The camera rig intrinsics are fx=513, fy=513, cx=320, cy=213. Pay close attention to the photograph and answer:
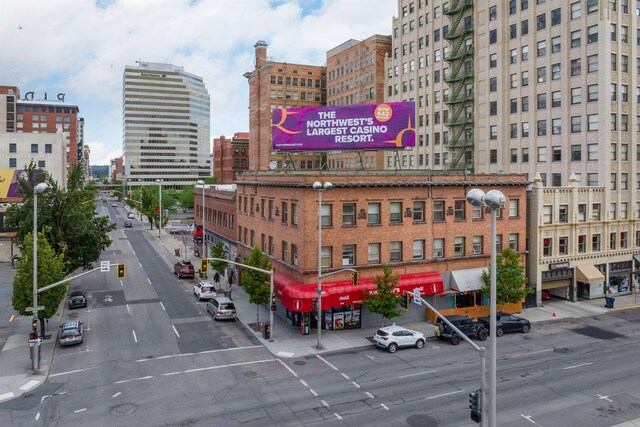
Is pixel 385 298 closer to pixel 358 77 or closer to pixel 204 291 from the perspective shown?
pixel 204 291

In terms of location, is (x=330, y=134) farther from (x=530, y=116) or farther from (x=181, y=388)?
(x=530, y=116)

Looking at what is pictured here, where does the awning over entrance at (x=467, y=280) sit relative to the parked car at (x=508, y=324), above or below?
above

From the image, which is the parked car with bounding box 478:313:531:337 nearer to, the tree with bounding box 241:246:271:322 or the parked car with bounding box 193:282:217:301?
the tree with bounding box 241:246:271:322

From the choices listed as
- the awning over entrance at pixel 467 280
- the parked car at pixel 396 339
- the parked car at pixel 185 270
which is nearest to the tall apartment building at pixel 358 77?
the parked car at pixel 185 270

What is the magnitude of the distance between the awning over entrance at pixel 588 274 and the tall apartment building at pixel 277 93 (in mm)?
67273

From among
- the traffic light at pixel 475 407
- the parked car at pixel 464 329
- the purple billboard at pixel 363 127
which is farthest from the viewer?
the purple billboard at pixel 363 127

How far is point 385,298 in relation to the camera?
3600cm

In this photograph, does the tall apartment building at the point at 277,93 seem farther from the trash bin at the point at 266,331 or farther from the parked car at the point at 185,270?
the trash bin at the point at 266,331

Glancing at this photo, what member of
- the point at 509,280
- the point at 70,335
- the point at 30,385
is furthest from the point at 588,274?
the point at 30,385

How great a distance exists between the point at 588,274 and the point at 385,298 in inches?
969

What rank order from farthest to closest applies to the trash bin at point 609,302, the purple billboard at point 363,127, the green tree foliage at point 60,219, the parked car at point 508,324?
the green tree foliage at point 60,219 → the trash bin at point 609,302 → the purple billboard at point 363,127 → the parked car at point 508,324

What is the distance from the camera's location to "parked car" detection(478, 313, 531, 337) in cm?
3709

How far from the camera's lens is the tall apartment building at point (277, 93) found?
11294 cm

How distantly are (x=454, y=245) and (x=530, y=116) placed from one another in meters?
24.0
